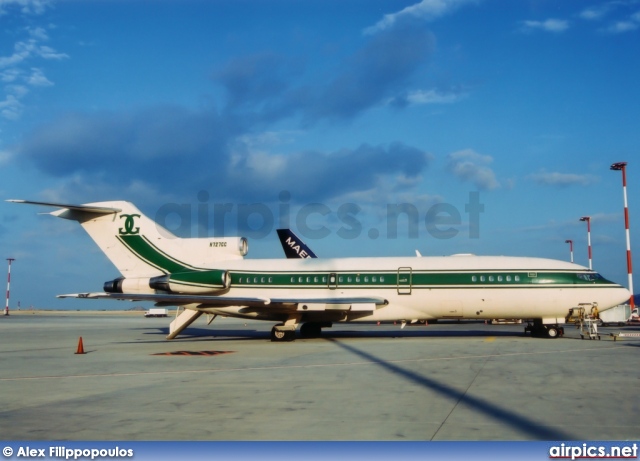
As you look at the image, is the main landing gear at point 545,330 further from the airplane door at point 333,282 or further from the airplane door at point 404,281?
the airplane door at point 333,282

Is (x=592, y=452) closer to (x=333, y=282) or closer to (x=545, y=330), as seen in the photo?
(x=333, y=282)

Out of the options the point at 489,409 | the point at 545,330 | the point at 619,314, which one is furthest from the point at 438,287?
the point at 489,409

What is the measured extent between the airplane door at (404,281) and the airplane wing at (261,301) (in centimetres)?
85

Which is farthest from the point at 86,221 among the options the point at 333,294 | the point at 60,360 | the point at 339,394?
the point at 339,394

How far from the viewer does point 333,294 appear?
25047mm

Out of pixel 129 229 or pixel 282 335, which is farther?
pixel 129 229

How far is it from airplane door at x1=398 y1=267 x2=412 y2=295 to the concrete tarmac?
503 cm

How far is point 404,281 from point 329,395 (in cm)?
1417

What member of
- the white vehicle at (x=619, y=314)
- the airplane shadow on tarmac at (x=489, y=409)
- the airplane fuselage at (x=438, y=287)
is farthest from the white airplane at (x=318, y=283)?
the airplane shadow on tarmac at (x=489, y=409)

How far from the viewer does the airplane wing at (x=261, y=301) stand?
74.5ft

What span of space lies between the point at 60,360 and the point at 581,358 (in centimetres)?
1574

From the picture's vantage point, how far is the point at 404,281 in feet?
79.5

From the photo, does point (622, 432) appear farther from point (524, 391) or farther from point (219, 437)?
point (219, 437)

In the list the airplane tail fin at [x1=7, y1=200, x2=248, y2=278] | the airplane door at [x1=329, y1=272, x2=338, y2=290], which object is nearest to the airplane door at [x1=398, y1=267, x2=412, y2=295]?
the airplane door at [x1=329, y1=272, x2=338, y2=290]
